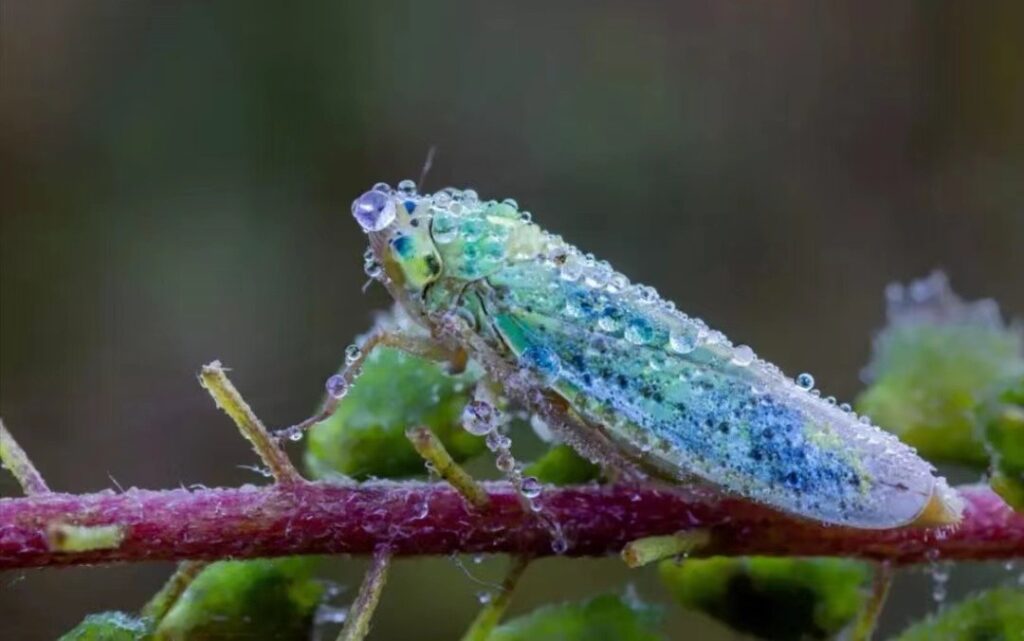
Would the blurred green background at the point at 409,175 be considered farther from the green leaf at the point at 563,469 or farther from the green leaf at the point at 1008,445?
the green leaf at the point at 1008,445

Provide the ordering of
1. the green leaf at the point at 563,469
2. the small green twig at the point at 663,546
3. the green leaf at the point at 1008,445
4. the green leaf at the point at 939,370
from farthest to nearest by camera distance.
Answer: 1. the green leaf at the point at 939,370
2. the green leaf at the point at 563,469
3. the green leaf at the point at 1008,445
4. the small green twig at the point at 663,546

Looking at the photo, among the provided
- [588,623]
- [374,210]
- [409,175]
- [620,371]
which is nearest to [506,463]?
[588,623]

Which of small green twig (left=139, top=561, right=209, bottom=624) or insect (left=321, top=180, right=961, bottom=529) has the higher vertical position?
insect (left=321, top=180, right=961, bottom=529)

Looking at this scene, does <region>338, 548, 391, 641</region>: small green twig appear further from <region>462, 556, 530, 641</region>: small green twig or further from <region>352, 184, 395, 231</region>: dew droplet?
<region>352, 184, 395, 231</region>: dew droplet

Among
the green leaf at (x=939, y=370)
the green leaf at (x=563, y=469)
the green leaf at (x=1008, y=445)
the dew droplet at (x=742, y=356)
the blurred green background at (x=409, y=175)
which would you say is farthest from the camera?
the blurred green background at (x=409, y=175)

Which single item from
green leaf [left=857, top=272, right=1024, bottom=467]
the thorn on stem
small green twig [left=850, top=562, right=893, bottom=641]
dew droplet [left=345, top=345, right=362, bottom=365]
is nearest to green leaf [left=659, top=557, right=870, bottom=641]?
small green twig [left=850, top=562, right=893, bottom=641]

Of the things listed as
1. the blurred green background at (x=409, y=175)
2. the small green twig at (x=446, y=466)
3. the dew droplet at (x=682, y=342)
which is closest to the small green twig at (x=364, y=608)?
the small green twig at (x=446, y=466)
